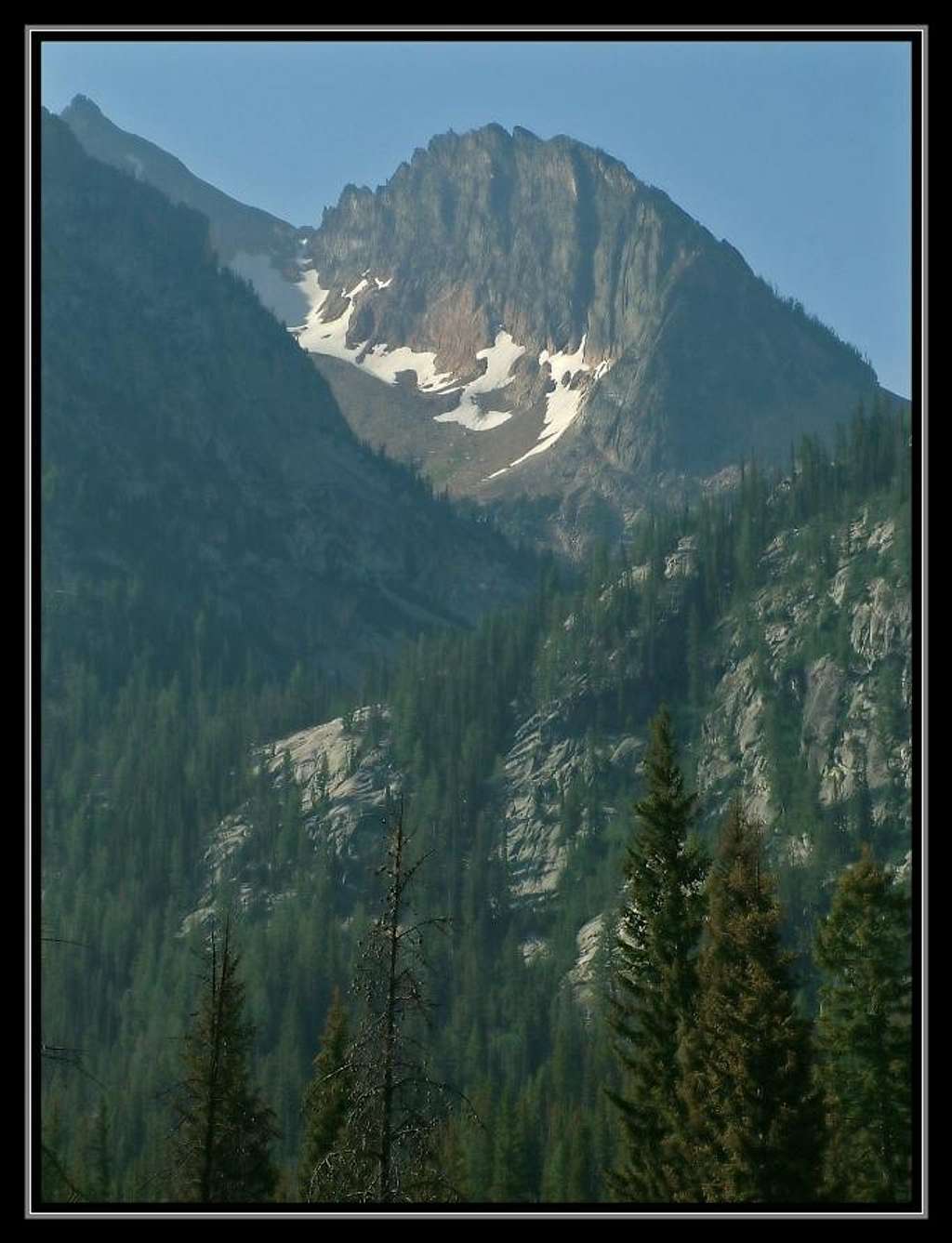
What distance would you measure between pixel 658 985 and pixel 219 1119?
1194cm

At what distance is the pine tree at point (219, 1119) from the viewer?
34.2 metres

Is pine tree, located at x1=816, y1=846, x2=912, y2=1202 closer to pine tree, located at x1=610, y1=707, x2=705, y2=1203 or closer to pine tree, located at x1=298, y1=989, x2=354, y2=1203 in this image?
pine tree, located at x1=610, y1=707, x2=705, y2=1203

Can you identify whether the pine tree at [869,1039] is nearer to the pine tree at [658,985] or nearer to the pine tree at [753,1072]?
the pine tree at [658,985]

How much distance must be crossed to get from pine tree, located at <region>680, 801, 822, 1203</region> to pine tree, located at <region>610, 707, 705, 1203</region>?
12.4 ft

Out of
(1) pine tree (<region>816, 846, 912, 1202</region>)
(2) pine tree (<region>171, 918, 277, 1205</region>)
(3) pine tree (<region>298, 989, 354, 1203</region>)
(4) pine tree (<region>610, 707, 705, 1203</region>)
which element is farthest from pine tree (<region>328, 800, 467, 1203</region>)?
(3) pine tree (<region>298, 989, 354, 1203</region>)

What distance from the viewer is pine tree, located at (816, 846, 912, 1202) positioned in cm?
4131

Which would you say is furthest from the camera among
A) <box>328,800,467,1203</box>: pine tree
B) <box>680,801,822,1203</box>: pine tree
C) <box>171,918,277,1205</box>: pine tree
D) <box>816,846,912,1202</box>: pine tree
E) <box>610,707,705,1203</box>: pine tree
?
<box>610,707,705,1203</box>: pine tree

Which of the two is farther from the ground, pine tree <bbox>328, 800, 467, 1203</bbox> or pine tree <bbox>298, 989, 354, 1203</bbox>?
pine tree <bbox>328, 800, 467, 1203</bbox>

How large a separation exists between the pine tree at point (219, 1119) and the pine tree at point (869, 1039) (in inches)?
571

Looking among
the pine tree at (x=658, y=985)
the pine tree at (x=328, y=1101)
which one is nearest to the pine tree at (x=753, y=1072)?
the pine tree at (x=658, y=985)
